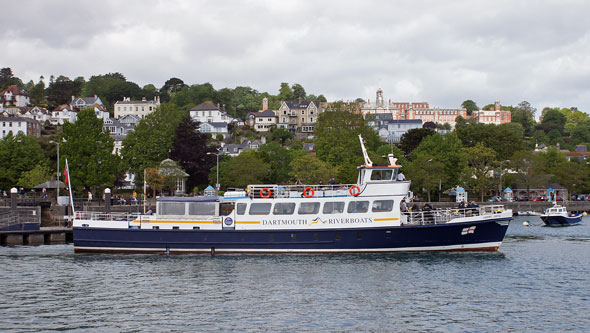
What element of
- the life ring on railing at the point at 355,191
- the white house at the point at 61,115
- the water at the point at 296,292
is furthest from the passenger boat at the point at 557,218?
the white house at the point at 61,115

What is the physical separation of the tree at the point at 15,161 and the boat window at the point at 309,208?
50.1 metres

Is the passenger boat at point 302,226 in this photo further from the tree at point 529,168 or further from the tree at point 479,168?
the tree at point 529,168

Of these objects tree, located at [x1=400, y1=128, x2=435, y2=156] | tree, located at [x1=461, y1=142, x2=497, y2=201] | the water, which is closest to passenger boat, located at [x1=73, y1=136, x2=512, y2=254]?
the water

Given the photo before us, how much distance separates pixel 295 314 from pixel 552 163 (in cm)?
9231

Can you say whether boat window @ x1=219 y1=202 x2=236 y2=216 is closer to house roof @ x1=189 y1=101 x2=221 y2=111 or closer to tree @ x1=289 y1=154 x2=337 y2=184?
tree @ x1=289 y1=154 x2=337 y2=184

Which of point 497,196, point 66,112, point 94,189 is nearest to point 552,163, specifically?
point 497,196

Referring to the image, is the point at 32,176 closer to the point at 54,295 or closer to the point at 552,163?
the point at 54,295

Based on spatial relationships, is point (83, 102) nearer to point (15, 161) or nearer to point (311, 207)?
point (15, 161)

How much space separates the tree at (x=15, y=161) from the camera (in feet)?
253

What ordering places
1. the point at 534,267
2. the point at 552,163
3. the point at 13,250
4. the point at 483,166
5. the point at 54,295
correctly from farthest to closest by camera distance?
the point at 552,163 < the point at 483,166 < the point at 13,250 < the point at 534,267 < the point at 54,295

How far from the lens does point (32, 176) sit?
238 ft

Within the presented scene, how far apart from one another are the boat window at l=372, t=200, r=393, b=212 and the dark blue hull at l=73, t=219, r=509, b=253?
115 cm

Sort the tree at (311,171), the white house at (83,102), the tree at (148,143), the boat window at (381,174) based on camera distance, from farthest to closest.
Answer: the white house at (83,102) < the tree at (148,143) < the tree at (311,171) < the boat window at (381,174)

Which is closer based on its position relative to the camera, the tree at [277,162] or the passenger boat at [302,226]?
the passenger boat at [302,226]
